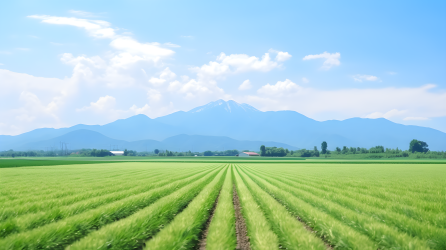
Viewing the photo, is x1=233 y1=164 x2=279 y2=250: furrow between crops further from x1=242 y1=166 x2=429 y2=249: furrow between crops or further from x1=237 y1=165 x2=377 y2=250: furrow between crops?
x1=242 y1=166 x2=429 y2=249: furrow between crops

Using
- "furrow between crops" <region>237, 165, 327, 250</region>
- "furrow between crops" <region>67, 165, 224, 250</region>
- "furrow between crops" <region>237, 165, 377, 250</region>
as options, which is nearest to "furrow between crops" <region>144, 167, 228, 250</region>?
"furrow between crops" <region>67, 165, 224, 250</region>

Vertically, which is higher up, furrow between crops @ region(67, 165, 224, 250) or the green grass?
furrow between crops @ region(67, 165, 224, 250)

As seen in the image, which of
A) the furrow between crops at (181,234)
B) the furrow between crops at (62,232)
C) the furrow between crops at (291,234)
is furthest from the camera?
the furrow between crops at (291,234)

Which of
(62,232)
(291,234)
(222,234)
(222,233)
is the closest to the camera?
(62,232)

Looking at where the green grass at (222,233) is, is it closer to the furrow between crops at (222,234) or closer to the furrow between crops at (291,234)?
the furrow between crops at (222,234)

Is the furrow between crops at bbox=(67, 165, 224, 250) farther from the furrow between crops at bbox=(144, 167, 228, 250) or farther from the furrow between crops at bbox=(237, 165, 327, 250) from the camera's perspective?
the furrow between crops at bbox=(237, 165, 327, 250)

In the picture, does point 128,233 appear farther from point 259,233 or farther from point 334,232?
point 334,232

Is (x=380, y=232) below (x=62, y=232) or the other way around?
below

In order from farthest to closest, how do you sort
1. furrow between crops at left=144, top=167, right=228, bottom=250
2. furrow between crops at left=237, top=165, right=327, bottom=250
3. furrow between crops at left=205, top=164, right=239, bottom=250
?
furrow between crops at left=205, top=164, right=239, bottom=250 < furrow between crops at left=237, top=165, right=327, bottom=250 < furrow between crops at left=144, top=167, right=228, bottom=250

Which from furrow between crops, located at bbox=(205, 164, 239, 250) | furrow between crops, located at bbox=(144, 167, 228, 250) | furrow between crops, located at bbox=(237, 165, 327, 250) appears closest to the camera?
furrow between crops, located at bbox=(144, 167, 228, 250)

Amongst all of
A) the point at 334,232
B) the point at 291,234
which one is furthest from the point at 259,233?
the point at 334,232

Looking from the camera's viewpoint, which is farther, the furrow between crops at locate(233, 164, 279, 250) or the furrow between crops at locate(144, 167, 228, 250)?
the furrow between crops at locate(233, 164, 279, 250)

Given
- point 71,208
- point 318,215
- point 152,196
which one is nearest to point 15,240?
point 71,208

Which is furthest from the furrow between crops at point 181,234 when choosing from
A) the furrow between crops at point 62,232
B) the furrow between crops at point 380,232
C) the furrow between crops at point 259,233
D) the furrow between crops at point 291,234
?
the furrow between crops at point 380,232
